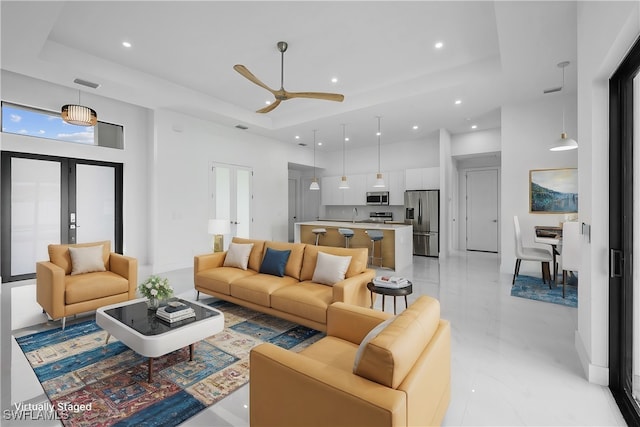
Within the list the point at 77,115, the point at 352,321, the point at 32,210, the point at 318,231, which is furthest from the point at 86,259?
the point at 318,231

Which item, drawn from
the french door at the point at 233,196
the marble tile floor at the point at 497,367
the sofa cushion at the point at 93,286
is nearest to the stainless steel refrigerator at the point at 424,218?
the marble tile floor at the point at 497,367

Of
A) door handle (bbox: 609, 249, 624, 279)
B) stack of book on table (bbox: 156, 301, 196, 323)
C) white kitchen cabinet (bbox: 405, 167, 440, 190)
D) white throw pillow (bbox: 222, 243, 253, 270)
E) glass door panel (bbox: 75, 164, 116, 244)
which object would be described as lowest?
stack of book on table (bbox: 156, 301, 196, 323)

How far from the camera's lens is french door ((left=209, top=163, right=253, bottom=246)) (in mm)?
6891

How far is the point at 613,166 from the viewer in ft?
7.21

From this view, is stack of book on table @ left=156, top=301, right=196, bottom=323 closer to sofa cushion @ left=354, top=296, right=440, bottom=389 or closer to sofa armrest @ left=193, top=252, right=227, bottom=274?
sofa armrest @ left=193, top=252, right=227, bottom=274

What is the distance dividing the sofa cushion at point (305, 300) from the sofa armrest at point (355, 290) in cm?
15

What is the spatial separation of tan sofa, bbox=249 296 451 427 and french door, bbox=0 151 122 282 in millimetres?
5671

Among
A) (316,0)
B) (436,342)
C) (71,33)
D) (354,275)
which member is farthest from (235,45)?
(436,342)

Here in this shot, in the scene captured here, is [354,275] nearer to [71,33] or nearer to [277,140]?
[71,33]

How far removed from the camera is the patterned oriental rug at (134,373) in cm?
189

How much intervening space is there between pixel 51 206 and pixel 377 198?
7.42 m

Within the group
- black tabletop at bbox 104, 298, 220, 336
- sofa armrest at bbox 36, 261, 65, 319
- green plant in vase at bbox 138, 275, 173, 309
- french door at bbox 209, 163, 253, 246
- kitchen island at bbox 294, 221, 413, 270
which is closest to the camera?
black tabletop at bbox 104, 298, 220, 336

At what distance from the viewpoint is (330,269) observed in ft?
10.8

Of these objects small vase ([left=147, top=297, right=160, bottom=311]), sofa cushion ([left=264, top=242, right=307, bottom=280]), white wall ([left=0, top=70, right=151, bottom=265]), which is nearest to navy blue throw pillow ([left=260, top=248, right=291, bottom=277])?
sofa cushion ([left=264, top=242, right=307, bottom=280])
